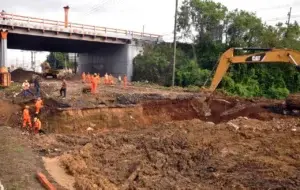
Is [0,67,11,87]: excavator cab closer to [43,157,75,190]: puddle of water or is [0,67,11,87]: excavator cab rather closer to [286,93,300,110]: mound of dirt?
[43,157,75,190]: puddle of water

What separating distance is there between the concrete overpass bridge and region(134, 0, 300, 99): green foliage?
5.16 feet

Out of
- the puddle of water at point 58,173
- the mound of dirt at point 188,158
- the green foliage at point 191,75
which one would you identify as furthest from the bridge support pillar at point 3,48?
the puddle of water at point 58,173

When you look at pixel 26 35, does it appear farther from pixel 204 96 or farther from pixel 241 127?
pixel 241 127

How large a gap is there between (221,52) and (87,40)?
14191mm

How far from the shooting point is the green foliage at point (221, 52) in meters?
36.7

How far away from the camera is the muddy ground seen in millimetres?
11055

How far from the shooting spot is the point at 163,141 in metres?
14.9

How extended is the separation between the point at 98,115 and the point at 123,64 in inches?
837

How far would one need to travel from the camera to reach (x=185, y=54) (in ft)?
135

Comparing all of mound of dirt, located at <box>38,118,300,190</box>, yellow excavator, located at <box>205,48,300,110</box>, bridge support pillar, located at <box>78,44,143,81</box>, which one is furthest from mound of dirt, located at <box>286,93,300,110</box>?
bridge support pillar, located at <box>78,44,143,81</box>

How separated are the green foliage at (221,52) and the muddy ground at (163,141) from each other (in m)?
12.4

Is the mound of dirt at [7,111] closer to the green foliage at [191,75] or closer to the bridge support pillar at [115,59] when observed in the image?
the bridge support pillar at [115,59]

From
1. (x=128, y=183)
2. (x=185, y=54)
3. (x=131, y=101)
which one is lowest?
(x=128, y=183)

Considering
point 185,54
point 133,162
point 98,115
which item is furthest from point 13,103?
point 185,54
